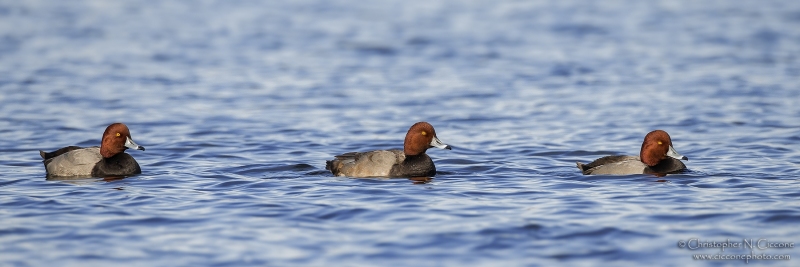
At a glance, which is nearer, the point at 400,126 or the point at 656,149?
the point at 656,149

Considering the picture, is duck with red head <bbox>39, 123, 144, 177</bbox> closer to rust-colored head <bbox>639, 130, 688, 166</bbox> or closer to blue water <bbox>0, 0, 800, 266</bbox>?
blue water <bbox>0, 0, 800, 266</bbox>

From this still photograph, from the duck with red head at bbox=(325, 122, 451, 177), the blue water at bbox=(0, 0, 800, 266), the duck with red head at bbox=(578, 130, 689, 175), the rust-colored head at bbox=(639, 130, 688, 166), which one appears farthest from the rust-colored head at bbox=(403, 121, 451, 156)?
the rust-colored head at bbox=(639, 130, 688, 166)

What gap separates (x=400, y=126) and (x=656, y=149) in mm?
6229

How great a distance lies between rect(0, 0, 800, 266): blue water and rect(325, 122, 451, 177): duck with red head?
25cm

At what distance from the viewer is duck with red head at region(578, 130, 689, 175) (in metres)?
13.1

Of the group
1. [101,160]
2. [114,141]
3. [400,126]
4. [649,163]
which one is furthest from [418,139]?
[400,126]

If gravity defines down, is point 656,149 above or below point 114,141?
below

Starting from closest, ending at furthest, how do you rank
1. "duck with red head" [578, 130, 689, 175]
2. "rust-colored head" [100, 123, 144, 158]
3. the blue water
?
the blue water → "duck with red head" [578, 130, 689, 175] → "rust-colored head" [100, 123, 144, 158]

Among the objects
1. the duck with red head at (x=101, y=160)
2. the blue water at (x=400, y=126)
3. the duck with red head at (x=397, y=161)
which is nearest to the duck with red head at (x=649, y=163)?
the blue water at (x=400, y=126)

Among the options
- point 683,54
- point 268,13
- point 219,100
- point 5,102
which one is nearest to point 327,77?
point 219,100

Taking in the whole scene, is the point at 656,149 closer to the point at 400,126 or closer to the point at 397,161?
the point at 397,161

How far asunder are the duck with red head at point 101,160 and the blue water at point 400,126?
0.28 m

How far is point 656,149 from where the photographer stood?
43.0 feet

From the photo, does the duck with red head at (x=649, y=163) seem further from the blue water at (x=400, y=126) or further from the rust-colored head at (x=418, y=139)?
the rust-colored head at (x=418, y=139)
